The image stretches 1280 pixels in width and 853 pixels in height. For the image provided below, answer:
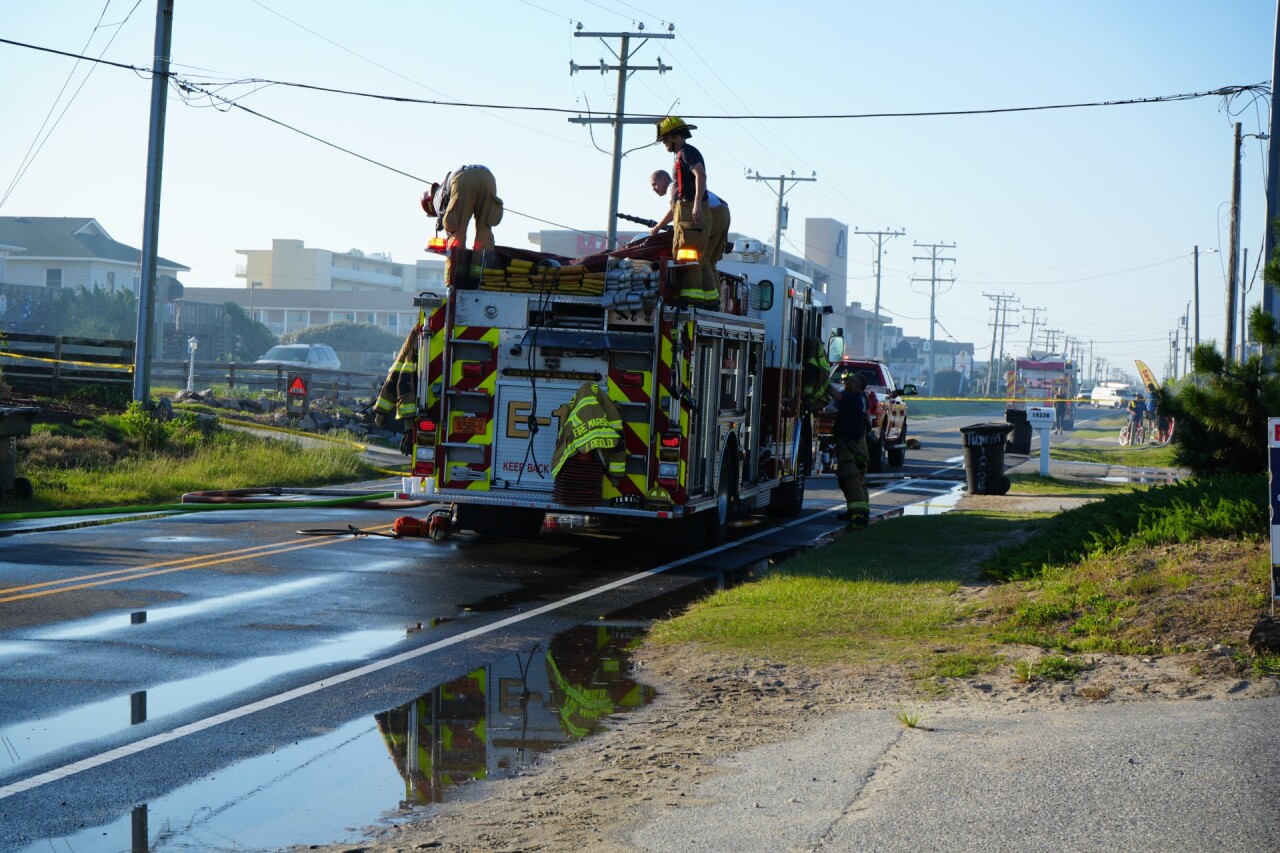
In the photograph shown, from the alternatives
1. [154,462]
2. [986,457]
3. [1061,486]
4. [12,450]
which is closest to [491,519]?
[12,450]

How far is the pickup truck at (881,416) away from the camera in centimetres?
2803

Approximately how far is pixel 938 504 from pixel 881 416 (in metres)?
6.81

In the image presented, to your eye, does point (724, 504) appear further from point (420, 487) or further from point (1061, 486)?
point (1061, 486)

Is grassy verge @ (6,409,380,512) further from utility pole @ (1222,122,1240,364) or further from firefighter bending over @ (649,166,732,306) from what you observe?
utility pole @ (1222,122,1240,364)

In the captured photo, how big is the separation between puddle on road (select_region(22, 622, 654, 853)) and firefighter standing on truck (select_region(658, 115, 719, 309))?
18.0 feet

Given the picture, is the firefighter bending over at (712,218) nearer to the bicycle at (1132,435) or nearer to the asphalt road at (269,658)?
the asphalt road at (269,658)

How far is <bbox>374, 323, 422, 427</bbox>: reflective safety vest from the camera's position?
13750 mm

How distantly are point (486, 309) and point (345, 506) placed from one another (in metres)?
5.80

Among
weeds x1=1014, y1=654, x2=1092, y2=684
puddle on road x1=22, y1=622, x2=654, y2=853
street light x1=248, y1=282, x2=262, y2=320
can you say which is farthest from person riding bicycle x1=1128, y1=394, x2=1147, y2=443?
street light x1=248, y1=282, x2=262, y2=320

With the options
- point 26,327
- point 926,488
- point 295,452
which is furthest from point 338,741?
point 26,327

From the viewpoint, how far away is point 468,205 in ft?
47.3

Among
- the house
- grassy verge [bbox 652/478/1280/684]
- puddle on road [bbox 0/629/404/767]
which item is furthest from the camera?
the house

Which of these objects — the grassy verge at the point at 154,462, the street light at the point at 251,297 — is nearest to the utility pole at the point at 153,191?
the grassy verge at the point at 154,462

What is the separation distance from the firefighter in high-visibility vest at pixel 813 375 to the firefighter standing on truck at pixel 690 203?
4.61m
